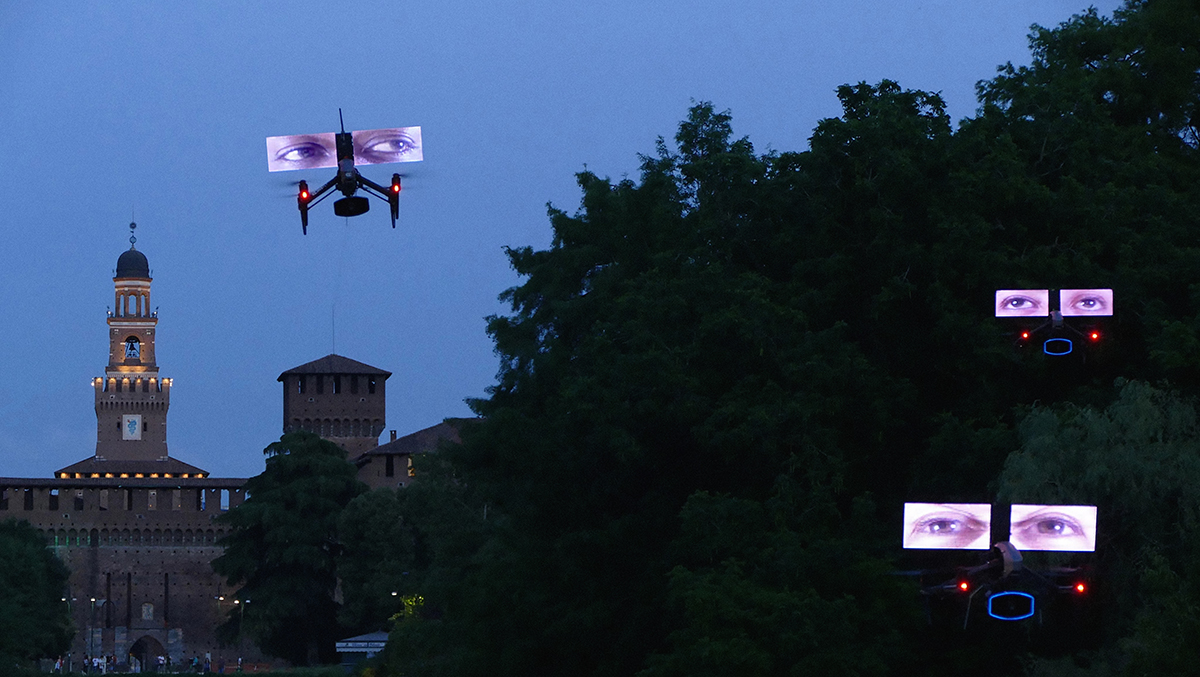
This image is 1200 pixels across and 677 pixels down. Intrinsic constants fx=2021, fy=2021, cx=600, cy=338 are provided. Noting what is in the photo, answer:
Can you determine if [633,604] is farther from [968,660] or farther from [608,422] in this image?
[968,660]

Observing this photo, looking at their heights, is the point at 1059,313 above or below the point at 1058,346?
above

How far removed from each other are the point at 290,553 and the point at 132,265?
48629mm

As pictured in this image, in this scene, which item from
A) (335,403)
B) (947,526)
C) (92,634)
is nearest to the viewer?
(947,526)

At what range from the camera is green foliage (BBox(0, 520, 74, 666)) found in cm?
5484

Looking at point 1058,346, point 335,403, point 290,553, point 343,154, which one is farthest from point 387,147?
point 335,403

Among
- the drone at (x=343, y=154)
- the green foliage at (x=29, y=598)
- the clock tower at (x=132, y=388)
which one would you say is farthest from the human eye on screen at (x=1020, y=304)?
the clock tower at (x=132, y=388)

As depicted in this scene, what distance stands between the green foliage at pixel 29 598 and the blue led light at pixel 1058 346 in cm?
3129

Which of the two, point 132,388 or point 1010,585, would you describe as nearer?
point 1010,585

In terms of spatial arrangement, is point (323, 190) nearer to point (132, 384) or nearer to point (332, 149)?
point (332, 149)

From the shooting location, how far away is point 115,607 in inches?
3285

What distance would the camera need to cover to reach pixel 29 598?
62406 millimetres

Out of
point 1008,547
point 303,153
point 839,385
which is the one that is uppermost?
point 303,153

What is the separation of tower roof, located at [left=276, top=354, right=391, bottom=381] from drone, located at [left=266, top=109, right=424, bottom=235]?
6370 cm

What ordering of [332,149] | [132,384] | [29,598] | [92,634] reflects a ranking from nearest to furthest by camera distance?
[332,149] < [29,598] < [92,634] < [132,384]
